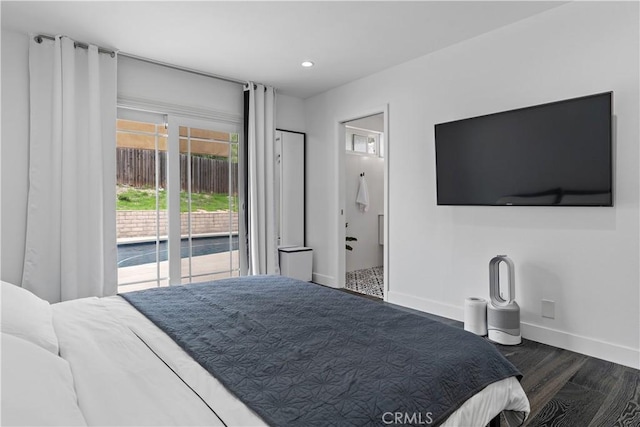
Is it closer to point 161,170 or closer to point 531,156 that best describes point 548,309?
point 531,156

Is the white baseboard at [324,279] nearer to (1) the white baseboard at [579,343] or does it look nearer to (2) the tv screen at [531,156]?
(1) the white baseboard at [579,343]

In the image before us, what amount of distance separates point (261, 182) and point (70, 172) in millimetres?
1996

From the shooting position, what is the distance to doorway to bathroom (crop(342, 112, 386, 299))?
19.1ft

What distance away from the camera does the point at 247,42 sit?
3.34 meters

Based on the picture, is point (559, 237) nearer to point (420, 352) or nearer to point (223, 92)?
point (420, 352)

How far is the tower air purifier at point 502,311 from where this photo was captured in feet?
9.32

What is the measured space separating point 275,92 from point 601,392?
4.44 meters

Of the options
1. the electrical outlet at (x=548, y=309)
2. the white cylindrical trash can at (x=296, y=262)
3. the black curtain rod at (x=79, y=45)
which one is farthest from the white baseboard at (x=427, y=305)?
the black curtain rod at (x=79, y=45)

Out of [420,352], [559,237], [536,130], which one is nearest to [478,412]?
[420,352]

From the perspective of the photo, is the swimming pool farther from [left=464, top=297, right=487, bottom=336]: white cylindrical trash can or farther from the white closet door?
[left=464, top=297, right=487, bottom=336]: white cylindrical trash can

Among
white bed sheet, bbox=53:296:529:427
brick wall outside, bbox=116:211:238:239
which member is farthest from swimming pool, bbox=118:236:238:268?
white bed sheet, bbox=53:296:529:427

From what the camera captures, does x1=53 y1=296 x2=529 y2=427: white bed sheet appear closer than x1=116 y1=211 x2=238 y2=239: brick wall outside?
Yes

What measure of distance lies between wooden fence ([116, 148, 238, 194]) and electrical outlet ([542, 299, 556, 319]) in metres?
3.54

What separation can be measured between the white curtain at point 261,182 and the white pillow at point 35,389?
3386 mm
